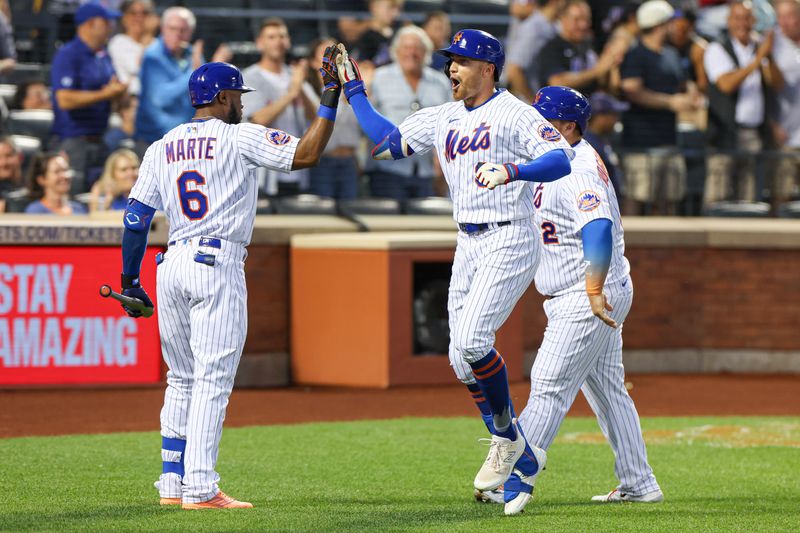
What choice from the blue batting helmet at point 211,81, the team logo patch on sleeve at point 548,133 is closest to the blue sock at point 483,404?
the team logo patch on sleeve at point 548,133

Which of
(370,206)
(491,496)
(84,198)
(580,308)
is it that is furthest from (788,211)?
(491,496)

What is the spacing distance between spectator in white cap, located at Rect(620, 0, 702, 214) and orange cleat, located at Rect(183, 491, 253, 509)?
8133 millimetres

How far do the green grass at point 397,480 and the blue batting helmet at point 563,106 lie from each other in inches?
70.7

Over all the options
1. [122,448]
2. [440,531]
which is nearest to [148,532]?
[440,531]

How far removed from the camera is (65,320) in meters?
10.7

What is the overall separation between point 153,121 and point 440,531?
7225 millimetres

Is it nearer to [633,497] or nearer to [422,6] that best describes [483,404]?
[633,497]

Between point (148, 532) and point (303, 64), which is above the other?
point (303, 64)

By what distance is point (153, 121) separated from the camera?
38.6 feet

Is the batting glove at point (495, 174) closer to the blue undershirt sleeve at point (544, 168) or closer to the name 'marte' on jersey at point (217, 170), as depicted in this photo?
the blue undershirt sleeve at point (544, 168)

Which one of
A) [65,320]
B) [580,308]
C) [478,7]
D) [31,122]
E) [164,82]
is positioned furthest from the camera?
[478,7]

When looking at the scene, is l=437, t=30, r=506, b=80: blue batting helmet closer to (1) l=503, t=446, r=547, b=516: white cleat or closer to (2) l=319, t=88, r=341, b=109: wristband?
(2) l=319, t=88, r=341, b=109: wristband

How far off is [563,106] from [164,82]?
631cm

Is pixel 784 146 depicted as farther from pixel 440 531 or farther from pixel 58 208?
pixel 440 531
